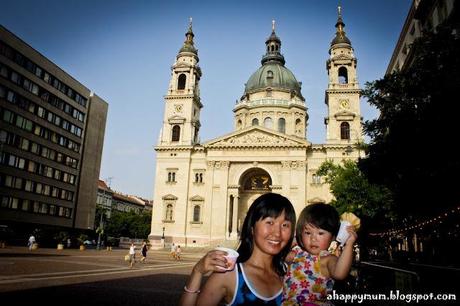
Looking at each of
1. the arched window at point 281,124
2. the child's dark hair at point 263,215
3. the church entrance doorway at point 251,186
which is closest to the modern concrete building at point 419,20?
the child's dark hair at point 263,215

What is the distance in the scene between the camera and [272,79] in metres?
64.8

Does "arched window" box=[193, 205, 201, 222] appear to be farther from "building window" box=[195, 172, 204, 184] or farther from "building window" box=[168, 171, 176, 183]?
"building window" box=[168, 171, 176, 183]

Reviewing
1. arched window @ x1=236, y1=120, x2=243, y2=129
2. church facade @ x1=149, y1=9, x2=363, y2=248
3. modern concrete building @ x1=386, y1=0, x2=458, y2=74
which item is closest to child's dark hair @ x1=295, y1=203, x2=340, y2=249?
modern concrete building @ x1=386, y1=0, x2=458, y2=74

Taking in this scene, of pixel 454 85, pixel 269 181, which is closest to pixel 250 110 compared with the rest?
pixel 269 181

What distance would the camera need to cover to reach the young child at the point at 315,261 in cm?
323

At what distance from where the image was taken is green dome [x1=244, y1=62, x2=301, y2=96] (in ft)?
211

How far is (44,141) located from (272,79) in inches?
1467

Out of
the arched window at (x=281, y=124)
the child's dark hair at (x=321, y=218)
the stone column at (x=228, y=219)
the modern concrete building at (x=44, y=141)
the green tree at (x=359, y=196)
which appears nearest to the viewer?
the child's dark hair at (x=321, y=218)

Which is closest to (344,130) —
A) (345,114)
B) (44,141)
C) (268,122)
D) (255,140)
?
(345,114)

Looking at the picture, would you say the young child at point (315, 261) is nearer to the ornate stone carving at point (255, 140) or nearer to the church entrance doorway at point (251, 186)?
the ornate stone carving at point (255, 140)

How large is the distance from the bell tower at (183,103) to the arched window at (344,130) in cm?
2130

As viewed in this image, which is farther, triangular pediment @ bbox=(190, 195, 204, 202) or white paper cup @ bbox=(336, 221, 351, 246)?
triangular pediment @ bbox=(190, 195, 204, 202)

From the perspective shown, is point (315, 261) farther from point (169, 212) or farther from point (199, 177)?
point (169, 212)

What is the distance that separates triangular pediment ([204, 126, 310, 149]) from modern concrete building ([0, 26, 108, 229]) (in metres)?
22.0
